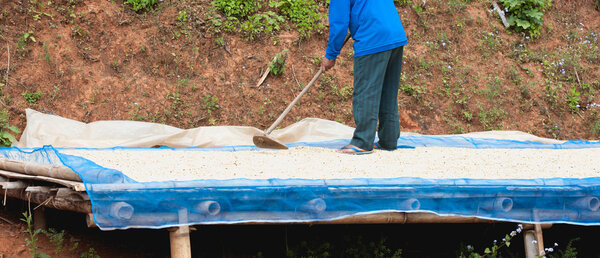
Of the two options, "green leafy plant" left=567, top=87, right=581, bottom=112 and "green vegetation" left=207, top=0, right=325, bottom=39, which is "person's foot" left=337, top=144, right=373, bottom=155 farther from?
"green leafy plant" left=567, top=87, right=581, bottom=112

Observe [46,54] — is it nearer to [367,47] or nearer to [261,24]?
[261,24]

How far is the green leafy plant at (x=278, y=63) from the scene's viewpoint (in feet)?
18.7

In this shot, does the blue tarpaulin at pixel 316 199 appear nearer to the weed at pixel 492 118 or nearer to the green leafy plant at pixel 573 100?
the weed at pixel 492 118

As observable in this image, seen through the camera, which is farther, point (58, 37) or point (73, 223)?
point (58, 37)

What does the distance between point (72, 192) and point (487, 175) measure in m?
1.88

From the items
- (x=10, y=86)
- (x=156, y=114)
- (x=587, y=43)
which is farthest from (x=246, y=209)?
(x=587, y=43)

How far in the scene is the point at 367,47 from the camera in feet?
11.8

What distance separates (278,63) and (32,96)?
88.0 inches

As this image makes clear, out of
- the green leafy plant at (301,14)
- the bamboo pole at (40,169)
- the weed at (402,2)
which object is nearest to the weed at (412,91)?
the green leafy plant at (301,14)

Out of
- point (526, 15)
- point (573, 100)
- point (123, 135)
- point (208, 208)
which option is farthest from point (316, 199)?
point (526, 15)

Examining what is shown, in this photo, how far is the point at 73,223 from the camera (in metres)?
3.13

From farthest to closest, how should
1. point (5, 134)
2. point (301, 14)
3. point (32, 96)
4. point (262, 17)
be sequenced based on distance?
point (301, 14), point (262, 17), point (32, 96), point (5, 134)

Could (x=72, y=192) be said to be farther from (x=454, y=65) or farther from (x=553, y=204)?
(x=454, y=65)

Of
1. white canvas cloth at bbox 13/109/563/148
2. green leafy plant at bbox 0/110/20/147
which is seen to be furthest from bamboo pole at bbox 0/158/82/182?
green leafy plant at bbox 0/110/20/147
